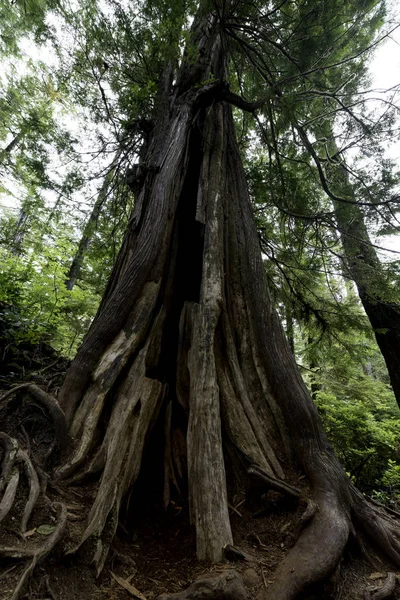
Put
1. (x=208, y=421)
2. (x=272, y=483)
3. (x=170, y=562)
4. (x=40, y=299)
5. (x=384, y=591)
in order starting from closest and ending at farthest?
(x=384, y=591) → (x=170, y=562) → (x=272, y=483) → (x=208, y=421) → (x=40, y=299)

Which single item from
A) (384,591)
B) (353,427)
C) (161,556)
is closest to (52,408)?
(161,556)

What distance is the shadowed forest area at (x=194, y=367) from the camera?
145cm

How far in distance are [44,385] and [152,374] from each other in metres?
1.07

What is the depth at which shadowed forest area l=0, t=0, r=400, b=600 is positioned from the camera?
145cm

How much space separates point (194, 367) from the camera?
2219mm

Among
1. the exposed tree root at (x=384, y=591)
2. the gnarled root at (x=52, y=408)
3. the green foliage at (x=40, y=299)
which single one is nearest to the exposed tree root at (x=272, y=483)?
the exposed tree root at (x=384, y=591)

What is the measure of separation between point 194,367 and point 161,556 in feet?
3.49

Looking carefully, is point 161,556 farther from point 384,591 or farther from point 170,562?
point 384,591

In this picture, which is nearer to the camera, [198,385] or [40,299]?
[198,385]

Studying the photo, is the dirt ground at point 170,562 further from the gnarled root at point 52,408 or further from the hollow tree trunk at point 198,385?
the gnarled root at point 52,408

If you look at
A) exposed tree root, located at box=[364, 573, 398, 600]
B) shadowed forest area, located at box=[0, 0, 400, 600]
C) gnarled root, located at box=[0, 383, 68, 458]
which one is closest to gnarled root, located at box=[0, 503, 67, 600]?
shadowed forest area, located at box=[0, 0, 400, 600]

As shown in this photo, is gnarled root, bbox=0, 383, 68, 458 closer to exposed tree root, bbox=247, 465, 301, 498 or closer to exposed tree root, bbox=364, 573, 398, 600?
exposed tree root, bbox=247, 465, 301, 498

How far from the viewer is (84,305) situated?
21.8 ft

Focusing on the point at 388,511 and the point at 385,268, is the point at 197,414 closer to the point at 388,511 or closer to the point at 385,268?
the point at 388,511
